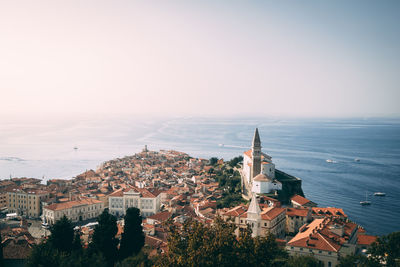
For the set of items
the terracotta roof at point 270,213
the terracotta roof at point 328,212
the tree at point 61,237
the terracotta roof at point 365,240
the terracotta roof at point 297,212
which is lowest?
the terracotta roof at point 365,240

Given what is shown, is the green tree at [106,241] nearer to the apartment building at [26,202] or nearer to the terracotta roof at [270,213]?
the terracotta roof at [270,213]

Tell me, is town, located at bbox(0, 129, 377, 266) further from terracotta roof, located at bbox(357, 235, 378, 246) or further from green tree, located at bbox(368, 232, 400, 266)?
green tree, located at bbox(368, 232, 400, 266)

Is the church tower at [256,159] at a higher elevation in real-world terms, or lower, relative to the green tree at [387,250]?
higher

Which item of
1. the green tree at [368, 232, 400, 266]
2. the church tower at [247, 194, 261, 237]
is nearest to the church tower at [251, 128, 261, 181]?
the church tower at [247, 194, 261, 237]

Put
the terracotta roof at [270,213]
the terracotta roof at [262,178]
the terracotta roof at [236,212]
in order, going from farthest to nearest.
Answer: the terracotta roof at [262,178], the terracotta roof at [236,212], the terracotta roof at [270,213]

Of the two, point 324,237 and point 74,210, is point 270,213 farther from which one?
point 74,210

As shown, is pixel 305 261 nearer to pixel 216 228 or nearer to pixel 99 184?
pixel 216 228

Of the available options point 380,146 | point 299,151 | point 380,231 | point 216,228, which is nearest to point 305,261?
point 216,228

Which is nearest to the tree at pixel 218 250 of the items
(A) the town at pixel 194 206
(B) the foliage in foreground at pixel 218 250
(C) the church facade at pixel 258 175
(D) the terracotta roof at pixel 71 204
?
(B) the foliage in foreground at pixel 218 250
